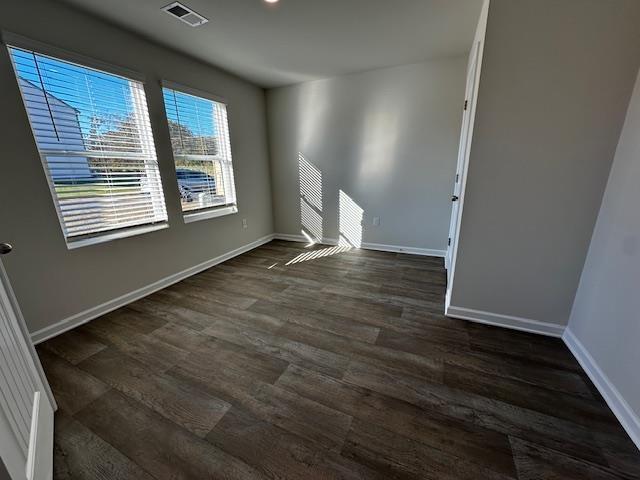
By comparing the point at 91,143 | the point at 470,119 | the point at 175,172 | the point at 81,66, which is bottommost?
the point at 175,172

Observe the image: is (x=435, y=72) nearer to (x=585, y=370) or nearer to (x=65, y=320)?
(x=585, y=370)

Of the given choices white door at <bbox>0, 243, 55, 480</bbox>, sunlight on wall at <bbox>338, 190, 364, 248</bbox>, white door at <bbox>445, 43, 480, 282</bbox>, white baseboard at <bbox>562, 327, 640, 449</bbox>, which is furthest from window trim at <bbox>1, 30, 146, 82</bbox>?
white baseboard at <bbox>562, 327, 640, 449</bbox>

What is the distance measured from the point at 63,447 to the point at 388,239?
11.8 feet

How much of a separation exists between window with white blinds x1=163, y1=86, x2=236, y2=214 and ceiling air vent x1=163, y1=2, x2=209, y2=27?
77cm

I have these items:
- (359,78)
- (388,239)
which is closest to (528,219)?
(388,239)

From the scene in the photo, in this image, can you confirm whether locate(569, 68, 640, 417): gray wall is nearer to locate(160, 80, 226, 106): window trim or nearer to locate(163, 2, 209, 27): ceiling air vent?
locate(163, 2, 209, 27): ceiling air vent

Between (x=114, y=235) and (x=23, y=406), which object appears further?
(x=114, y=235)

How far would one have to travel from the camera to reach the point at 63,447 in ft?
3.86

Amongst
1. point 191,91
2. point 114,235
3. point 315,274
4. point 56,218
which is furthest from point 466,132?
point 56,218

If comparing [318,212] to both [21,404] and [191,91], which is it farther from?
[21,404]

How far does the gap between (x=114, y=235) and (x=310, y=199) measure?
2.61m

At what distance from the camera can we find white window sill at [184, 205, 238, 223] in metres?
3.04

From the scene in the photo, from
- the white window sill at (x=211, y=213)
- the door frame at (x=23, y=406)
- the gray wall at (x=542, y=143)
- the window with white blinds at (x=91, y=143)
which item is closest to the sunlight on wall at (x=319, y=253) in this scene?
the white window sill at (x=211, y=213)

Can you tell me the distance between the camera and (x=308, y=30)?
2301 millimetres
